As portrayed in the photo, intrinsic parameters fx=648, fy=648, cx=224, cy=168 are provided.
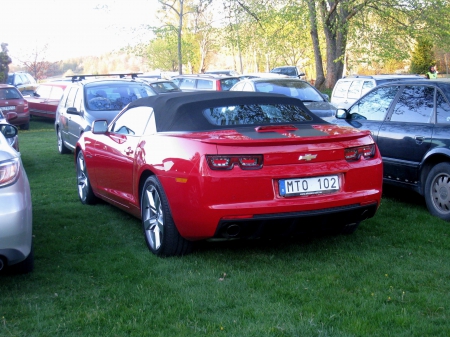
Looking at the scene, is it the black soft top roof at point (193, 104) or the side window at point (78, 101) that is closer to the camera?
the black soft top roof at point (193, 104)

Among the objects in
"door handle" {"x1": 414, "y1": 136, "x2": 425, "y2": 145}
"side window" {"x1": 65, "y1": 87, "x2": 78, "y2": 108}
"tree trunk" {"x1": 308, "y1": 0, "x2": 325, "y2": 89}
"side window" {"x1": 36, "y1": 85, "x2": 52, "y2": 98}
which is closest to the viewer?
"door handle" {"x1": 414, "y1": 136, "x2": 425, "y2": 145}

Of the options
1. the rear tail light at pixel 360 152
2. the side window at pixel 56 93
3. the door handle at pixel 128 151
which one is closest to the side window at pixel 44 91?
the side window at pixel 56 93

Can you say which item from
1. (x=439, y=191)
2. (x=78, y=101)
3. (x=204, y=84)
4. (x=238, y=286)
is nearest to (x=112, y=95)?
(x=78, y=101)

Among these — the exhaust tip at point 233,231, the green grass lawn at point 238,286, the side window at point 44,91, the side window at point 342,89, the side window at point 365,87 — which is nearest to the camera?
the green grass lawn at point 238,286

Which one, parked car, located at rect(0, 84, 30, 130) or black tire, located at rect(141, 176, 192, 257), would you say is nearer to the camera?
black tire, located at rect(141, 176, 192, 257)

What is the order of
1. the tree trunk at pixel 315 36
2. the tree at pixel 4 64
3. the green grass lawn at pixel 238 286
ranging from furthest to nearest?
the tree at pixel 4 64, the tree trunk at pixel 315 36, the green grass lawn at pixel 238 286

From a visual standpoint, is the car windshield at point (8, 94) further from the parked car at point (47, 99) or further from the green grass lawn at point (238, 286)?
the green grass lawn at point (238, 286)

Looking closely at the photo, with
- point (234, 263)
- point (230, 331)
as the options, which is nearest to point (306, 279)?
point (234, 263)

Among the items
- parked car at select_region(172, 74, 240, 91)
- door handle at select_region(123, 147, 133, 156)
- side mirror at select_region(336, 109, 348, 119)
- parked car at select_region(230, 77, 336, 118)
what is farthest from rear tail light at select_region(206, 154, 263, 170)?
parked car at select_region(172, 74, 240, 91)

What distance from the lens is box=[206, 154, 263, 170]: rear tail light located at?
4.93 metres

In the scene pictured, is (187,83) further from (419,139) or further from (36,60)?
(36,60)

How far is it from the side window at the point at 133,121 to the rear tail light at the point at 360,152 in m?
2.04

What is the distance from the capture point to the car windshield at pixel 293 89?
47.2 ft

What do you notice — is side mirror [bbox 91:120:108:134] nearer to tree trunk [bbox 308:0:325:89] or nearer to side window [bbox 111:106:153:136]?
side window [bbox 111:106:153:136]
